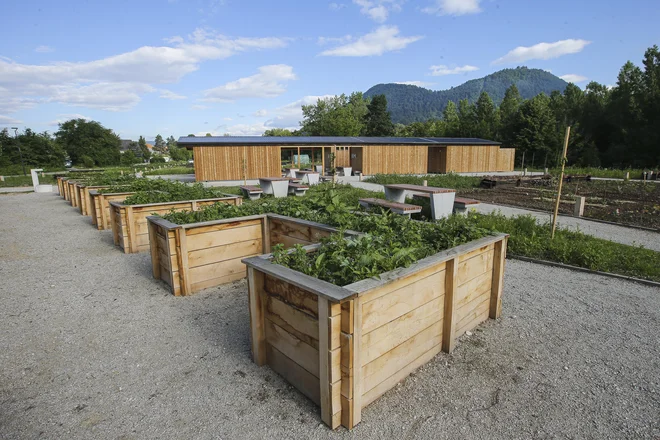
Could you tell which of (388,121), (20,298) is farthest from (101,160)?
(20,298)

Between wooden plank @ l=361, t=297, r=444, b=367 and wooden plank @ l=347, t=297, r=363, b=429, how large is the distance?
101 millimetres

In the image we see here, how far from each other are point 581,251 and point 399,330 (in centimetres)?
523

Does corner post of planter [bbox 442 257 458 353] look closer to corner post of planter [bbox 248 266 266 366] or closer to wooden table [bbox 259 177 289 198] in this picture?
corner post of planter [bbox 248 266 266 366]

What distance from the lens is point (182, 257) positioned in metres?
4.99

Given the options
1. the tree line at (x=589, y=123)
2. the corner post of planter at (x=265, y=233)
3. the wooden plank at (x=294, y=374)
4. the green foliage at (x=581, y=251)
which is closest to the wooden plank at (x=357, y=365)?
the wooden plank at (x=294, y=374)

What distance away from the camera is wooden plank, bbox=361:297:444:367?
8.71ft

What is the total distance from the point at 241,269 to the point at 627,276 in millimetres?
6156

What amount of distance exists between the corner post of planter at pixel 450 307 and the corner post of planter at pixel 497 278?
104 cm

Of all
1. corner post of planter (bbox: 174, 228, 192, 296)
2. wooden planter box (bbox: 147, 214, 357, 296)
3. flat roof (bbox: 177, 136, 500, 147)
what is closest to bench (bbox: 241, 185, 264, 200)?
flat roof (bbox: 177, 136, 500, 147)

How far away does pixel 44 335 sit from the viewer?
406 centimetres

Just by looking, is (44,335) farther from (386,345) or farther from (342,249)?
(386,345)

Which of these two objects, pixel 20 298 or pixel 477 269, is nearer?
pixel 477 269

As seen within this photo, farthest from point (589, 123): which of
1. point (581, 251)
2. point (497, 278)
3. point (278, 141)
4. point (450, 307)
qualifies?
point (450, 307)

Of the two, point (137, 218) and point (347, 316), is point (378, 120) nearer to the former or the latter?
point (137, 218)
